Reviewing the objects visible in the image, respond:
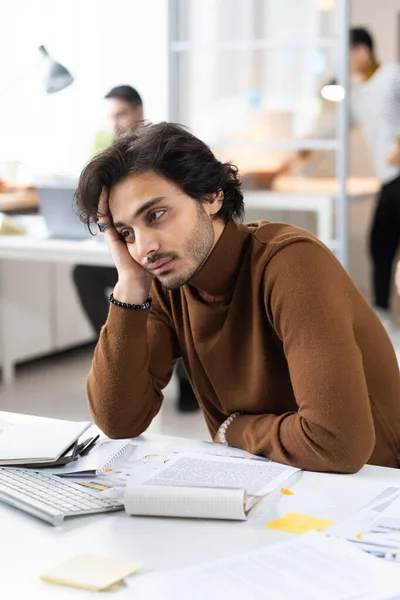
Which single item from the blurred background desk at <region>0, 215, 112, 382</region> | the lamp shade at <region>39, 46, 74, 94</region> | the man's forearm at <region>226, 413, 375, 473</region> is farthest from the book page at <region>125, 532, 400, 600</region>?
the lamp shade at <region>39, 46, 74, 94</region>

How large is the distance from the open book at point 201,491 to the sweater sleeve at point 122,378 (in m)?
0.29

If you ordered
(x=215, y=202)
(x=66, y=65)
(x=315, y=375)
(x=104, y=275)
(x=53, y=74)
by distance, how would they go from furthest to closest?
1. (x=66, y=65)
2. (x=104, y=275)
3. (x=53, y=74)
4. (x=215, y=202)
5. (x=315, y=375)

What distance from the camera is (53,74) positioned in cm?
416

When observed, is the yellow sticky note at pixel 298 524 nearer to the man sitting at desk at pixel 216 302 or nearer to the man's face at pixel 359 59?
the man sitting at desk at pixel 216 302

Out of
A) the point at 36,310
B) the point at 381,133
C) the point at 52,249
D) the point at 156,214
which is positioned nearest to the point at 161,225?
the point at 156,214

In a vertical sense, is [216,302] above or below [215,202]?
below

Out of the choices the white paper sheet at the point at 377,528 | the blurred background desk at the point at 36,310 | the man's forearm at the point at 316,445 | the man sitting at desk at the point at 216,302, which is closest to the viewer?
the white paper sheet at the point at 377,528

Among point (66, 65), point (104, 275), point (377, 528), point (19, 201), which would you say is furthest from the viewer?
point (19, 201)

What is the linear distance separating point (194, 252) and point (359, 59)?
3.85 metres

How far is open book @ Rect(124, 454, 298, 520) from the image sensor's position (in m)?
1.22

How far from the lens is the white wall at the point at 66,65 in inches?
179

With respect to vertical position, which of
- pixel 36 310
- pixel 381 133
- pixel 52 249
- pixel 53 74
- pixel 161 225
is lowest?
pixel 36 310

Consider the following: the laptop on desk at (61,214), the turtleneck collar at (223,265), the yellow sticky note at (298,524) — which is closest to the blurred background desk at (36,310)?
the laptop on desk at (61,214)

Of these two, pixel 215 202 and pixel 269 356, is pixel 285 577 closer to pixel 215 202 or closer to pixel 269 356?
pixel 269 356
